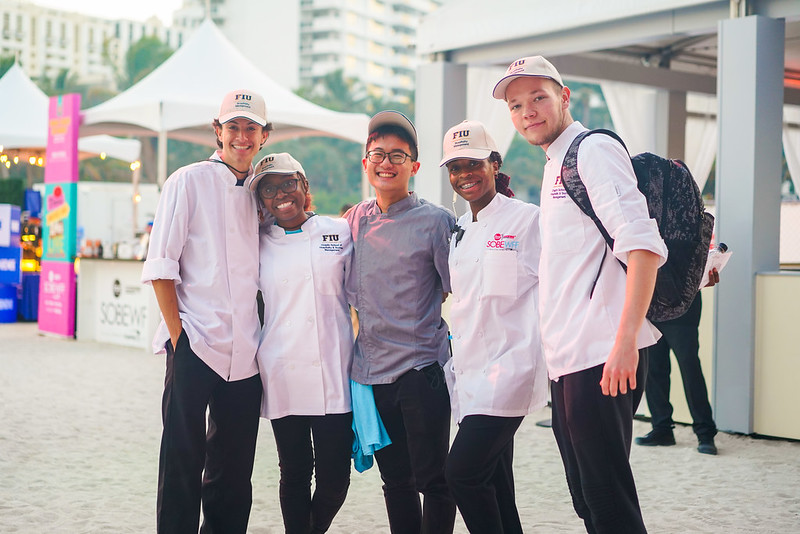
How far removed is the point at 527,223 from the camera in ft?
10.8

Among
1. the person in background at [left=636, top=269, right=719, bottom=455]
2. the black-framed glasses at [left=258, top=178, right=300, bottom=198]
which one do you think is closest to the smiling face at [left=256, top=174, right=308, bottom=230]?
the black-framed glasses at [left=258, top=178, right=300, bottom=198]

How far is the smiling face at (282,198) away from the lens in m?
3.51

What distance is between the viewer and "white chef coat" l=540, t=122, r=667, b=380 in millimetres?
2596

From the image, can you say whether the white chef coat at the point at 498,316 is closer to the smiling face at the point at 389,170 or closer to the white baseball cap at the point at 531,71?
the smiling face at the point at 389,170

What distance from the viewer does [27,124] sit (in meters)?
18.7

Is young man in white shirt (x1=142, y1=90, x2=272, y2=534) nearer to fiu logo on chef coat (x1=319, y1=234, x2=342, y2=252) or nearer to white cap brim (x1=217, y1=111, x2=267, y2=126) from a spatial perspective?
white cap brim (x1=217, y1=111, x2=267, y2=126)

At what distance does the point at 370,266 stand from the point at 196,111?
31.6 ft

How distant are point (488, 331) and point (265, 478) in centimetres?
259

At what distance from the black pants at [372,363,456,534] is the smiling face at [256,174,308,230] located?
0.77m

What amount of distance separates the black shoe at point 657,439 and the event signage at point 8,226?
11.2m

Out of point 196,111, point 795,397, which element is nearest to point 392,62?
point 196,111

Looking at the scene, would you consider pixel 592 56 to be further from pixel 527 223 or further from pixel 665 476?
pixel 527 223

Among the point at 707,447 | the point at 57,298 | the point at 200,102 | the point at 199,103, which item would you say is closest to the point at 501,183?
the point at 707,447

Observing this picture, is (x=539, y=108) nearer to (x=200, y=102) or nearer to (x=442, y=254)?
(x=442, y=254)
